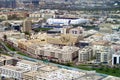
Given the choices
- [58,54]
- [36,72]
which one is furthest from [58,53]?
A: [36,72]

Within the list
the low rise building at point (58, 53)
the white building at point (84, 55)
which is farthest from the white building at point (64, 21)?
the white building at point (84, 55)

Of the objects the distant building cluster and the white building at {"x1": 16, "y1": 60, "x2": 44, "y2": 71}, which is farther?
the white building at {"x1": 16, "y1": 60, "x2": 44, "y2": 71}

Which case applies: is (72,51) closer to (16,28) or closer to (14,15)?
(16,28)

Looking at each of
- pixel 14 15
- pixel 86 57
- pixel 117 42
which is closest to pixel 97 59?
pixel 86 57

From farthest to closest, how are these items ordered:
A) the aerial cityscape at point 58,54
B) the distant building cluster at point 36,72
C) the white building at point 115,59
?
1. the white building at point 115,59
2. the aerial cityscape at point 58,54
3. the distant building cluster at point 36,72

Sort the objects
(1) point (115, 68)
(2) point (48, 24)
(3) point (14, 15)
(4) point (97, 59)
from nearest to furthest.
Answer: (1) point (115, 68) < (4) point (97, 59) < (2) point (48, 24) < (3) point (14, 15)

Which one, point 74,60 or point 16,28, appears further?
point 16,28

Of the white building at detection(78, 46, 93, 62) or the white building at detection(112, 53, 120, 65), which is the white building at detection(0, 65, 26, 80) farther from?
the white building at detection(112, 53, 120, 65)

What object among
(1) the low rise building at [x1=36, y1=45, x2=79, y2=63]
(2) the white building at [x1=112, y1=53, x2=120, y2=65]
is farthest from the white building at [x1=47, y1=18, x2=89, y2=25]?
(2) the white building at [x1=112, y1=53, x2=120, y2=65]

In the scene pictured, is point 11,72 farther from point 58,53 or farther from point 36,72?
point 58,53

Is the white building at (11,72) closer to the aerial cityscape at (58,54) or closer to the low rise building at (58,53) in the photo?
the aerial cityscape at (58,54)

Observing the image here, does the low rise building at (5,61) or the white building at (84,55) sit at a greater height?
the low rise building at (5,61)
